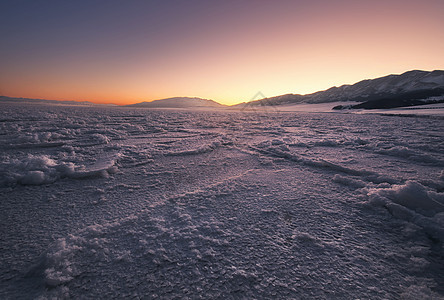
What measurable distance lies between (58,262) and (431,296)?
5.30ft

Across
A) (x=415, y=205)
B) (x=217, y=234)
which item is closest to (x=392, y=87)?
(x=415, y=205)

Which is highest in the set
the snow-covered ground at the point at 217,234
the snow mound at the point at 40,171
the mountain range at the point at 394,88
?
the mountain range at the point at 394,88

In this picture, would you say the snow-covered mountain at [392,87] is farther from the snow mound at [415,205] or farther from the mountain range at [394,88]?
the snow mound at [415,205]

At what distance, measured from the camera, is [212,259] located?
2.89ft

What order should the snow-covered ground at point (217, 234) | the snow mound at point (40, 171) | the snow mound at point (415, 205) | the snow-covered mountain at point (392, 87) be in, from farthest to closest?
the snow-covered mountain at point (392, 87), the snow mound at point (40, 171), the snow mound at point (415, 205), the snow-covered ground at point (217, 234)

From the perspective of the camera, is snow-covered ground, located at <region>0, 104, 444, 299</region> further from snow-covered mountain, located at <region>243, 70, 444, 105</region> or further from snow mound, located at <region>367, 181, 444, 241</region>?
snow-covered mountain, located at <region>243, 70, 444, 105</region>

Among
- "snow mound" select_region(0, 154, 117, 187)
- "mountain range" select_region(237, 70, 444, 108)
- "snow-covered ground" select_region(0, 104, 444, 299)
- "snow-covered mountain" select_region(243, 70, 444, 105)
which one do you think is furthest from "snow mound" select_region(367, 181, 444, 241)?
"snow-covered mountain" select_region(243, 70, 444, 105)

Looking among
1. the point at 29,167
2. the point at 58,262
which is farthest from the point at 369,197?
the point at 29,167

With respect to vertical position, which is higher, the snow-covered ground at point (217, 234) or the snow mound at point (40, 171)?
the snow mound at point (40, 171)

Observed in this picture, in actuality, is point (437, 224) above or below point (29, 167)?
below

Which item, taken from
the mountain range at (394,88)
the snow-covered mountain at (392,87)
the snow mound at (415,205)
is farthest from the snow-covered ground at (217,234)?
the snow-covered mountain at (392,87)

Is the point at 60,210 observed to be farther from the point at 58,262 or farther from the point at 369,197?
the point at 369,197

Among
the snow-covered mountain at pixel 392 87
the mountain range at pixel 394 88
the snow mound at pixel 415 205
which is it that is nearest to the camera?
the snow mound at pixel 415 205

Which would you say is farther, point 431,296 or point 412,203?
point 412,203
